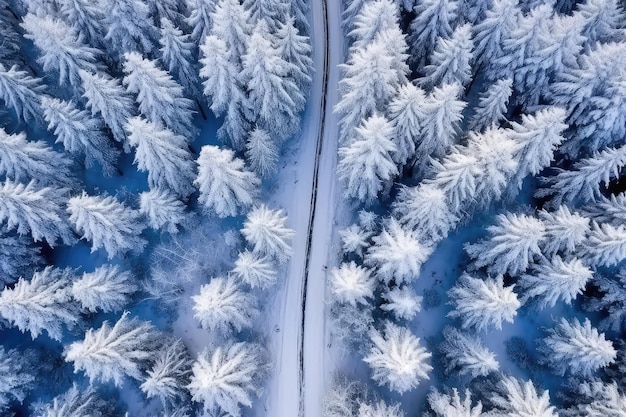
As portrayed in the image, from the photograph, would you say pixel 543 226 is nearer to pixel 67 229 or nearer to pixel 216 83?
pixel 216 83

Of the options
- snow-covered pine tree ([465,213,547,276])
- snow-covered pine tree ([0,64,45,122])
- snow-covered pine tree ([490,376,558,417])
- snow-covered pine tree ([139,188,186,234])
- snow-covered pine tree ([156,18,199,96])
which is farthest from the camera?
snow-covered pine tree ([0,64,45,122])

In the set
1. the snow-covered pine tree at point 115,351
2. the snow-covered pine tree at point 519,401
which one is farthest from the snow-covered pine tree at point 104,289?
the snow-covered pine tree at point 519,401

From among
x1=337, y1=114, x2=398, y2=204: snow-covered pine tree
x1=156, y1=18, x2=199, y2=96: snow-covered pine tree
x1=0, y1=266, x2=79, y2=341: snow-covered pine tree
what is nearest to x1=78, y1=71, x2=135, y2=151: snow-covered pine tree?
x1=156, y1=18, x2=199, y2=96: snow-covered pine tree

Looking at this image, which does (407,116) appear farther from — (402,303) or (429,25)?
(402,303)

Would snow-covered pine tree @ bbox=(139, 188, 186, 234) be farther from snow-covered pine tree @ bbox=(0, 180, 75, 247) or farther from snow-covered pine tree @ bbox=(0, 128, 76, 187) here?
snow-covered pine tree @ bbox=(0, 128, 76, 187)

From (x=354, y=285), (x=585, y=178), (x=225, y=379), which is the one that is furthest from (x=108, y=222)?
(x=585, y=178)

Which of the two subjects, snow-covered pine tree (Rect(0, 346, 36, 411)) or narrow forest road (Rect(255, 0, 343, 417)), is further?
narrow forest road (Rect(255, 0, 343, 417))
